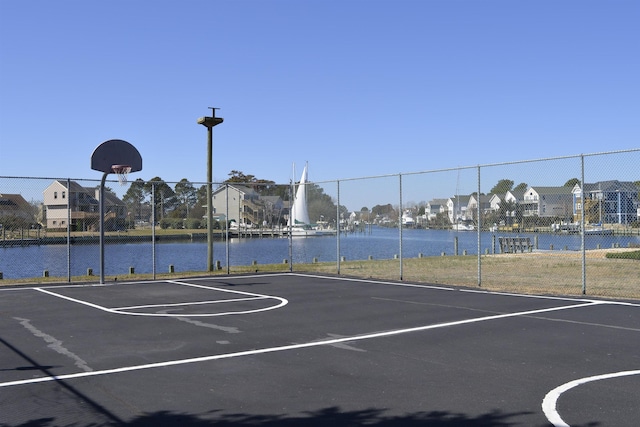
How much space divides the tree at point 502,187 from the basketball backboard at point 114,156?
10.1m

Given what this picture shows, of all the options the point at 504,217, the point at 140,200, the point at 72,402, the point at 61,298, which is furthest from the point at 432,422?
the point at 140,200

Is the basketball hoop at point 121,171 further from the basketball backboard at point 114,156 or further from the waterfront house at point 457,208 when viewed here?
the waterfront house at point 457,208

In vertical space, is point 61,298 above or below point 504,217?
below

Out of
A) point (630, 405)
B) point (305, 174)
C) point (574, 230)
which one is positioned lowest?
point (630, 405)

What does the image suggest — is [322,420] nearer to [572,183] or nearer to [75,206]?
[572,183]

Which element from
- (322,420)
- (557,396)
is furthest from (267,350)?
(557,396)

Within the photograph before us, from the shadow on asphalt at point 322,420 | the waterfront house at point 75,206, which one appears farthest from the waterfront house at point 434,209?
the shadow on asphalt at point 322,420

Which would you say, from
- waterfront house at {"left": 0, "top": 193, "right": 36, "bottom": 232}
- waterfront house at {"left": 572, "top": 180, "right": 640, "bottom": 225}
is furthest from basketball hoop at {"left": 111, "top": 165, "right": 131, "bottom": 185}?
waterfront house at {"left": 572, "top": 180, "right": 640, "bottom": 225}

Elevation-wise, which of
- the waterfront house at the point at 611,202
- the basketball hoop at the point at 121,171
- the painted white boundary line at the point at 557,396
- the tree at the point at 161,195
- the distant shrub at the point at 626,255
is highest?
the basketball hoop at the point at 121,171

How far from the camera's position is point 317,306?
12.6m

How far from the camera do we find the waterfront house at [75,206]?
59.1 feet

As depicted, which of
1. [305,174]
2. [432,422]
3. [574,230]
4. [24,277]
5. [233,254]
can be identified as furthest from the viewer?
[305,174]

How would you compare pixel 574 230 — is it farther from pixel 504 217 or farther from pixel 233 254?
pixel 233 254

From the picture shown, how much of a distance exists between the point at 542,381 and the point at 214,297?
353 inches
